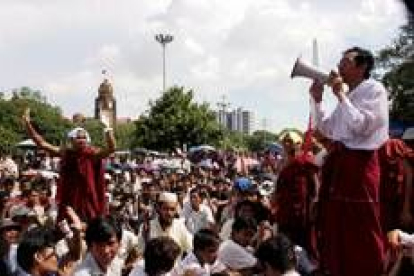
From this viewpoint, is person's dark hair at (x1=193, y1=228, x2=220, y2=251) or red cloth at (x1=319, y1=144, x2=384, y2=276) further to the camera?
person's dark hair at (x1=193, y1=228, x2=220, y2=251)

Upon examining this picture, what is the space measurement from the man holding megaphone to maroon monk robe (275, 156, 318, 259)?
1544mm

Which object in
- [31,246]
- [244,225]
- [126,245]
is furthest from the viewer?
[126,245]

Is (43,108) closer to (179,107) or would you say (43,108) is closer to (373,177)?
(179,107)

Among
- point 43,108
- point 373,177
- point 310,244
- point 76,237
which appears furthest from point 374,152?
point 43,108

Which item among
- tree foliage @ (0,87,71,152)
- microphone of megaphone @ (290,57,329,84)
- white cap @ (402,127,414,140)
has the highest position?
microphone of megaphone @ (290,57,329,84)

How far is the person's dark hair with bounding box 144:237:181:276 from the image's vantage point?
19.9 ft

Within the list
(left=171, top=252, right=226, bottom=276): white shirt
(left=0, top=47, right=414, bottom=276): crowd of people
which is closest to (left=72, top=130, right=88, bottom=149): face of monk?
(left=0, top=47, right=414, bottom=276): crowd of people

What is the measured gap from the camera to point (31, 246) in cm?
608

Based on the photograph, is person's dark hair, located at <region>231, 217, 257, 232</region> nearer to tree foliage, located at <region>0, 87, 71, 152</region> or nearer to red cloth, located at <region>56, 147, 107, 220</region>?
red cloth, located at <region>56, 147, 107, 220</region>

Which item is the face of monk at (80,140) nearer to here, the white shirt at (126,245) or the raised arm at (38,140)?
the raised arm at (38,140)

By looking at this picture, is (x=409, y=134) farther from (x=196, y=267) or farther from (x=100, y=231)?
(x=100, y=231)

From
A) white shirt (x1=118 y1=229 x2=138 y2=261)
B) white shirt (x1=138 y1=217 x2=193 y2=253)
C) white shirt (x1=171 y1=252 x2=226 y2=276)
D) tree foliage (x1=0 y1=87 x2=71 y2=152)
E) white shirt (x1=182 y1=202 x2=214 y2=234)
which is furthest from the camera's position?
tree foliage (x1=0 y1=87 x2=71 y2=152)

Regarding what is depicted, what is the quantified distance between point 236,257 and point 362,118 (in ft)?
5.65

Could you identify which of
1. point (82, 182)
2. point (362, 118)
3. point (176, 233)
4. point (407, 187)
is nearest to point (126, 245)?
point (176, 233)
